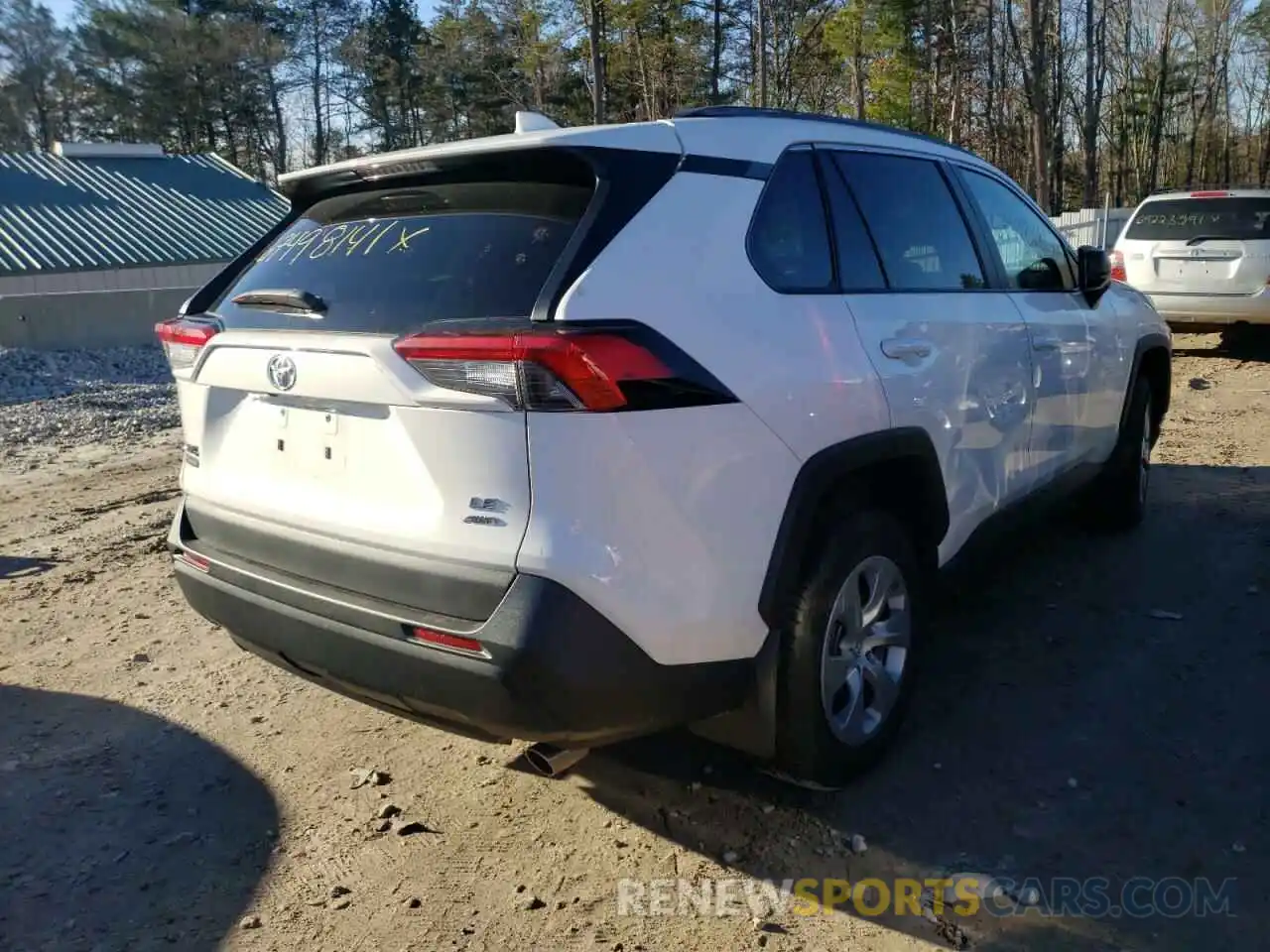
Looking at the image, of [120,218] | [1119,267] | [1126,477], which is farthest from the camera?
[120,218]

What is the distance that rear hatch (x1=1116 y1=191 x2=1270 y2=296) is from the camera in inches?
410

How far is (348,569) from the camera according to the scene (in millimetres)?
2527

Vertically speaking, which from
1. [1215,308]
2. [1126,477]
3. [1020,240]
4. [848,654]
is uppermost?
[1020,240]

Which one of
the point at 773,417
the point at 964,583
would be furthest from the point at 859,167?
the point at 964,583

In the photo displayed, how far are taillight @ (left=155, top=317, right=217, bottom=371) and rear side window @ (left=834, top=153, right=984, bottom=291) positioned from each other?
1.98 m

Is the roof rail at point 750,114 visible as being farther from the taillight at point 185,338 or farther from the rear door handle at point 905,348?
the taillight at point 185,338

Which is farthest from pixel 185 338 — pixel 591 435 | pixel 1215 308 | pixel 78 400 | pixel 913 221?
pixel 1215 308

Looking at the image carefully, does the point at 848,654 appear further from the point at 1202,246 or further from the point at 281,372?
the point at 1202,246

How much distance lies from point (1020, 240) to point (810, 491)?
2.24 m

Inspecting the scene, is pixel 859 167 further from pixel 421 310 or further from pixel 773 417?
pixel 421 310

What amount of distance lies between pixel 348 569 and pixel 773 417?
112 cm

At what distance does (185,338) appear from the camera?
9.99 feet

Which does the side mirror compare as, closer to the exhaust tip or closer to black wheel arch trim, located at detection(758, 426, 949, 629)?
black wheel arch trim, located at detection(758, 426, 949, 629)

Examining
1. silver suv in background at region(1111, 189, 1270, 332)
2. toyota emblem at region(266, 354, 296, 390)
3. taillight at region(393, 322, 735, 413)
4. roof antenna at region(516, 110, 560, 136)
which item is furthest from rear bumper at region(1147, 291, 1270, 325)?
toyota emblem at region(266, 354, 296, 390)
